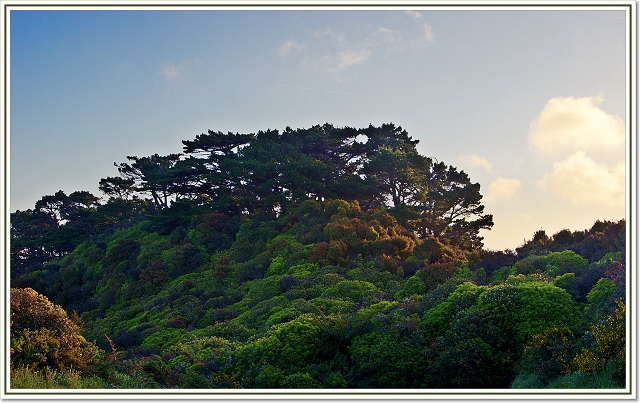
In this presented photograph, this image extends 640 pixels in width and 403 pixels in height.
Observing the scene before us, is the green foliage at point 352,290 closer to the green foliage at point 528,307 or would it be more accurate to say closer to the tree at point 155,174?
the green foliage at point 528,307

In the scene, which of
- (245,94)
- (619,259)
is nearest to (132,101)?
Answer: (245,94)

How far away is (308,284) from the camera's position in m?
17.5

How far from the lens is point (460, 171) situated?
1131 inches

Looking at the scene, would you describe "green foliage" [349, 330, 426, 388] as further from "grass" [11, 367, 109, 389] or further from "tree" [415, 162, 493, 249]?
"tree" [415, 162, 493, 249]

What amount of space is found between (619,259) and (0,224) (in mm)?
12359

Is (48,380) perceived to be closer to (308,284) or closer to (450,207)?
(308,284)

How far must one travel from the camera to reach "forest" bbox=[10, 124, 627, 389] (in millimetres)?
10820

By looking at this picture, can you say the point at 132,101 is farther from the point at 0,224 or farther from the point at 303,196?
the point at 0,224

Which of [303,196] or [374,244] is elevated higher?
[303,196]

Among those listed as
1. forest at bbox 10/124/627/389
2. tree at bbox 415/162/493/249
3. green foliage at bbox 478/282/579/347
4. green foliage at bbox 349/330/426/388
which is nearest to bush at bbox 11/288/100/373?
forest at bbox 10/124/627/389

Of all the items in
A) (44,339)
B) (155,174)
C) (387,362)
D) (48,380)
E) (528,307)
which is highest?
(155,174)

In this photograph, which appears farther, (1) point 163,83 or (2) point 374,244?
(1) point 163,83

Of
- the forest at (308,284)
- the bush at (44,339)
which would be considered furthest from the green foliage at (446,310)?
the bush at (44,339)

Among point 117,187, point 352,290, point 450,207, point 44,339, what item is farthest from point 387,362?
point 117,187
